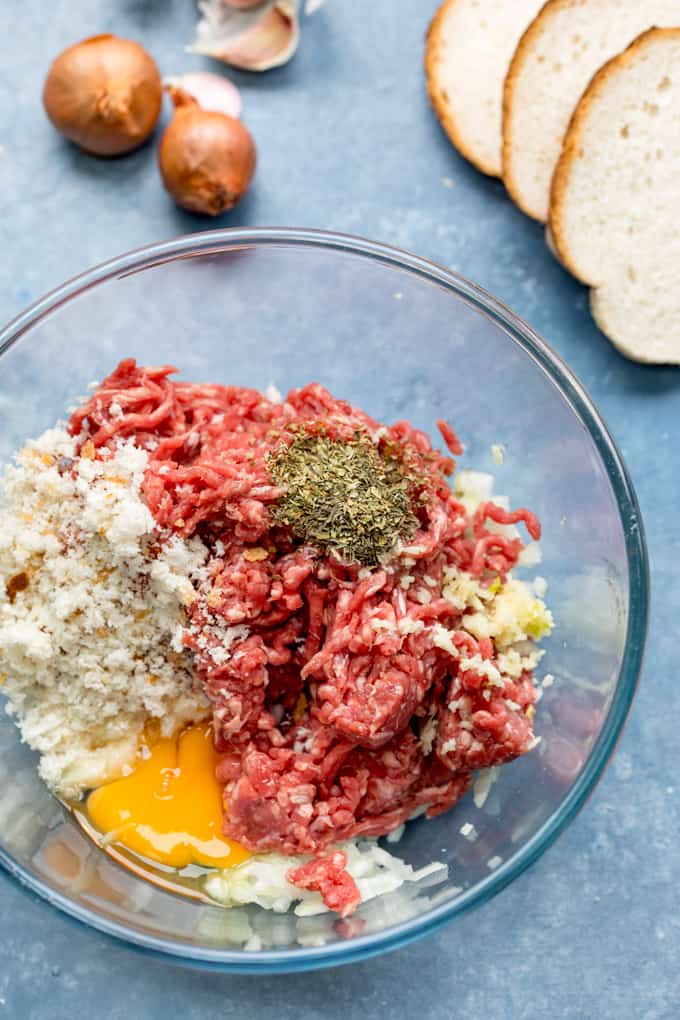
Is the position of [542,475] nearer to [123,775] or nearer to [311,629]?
[311,629]

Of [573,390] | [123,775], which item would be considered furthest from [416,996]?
[573,390]

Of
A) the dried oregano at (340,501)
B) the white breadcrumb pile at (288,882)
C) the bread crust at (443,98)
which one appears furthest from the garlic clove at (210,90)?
the white breadcrumb pile at (288,882)

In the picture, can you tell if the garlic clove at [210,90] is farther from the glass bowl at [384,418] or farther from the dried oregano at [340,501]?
the dried oregano at [340,501]

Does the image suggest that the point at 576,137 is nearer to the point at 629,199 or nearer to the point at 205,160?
the point at 629,199

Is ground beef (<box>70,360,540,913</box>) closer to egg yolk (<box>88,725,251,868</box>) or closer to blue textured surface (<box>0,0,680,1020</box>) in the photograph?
egg yolk (<box>88,725,251,868</box>)

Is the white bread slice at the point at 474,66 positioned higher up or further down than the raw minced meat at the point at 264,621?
higher up

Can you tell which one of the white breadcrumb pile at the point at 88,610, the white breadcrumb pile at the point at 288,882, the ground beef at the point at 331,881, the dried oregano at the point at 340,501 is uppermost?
the dried oregano at the point at 340,501

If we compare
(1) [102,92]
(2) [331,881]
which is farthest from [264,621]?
(1) [102,92]
